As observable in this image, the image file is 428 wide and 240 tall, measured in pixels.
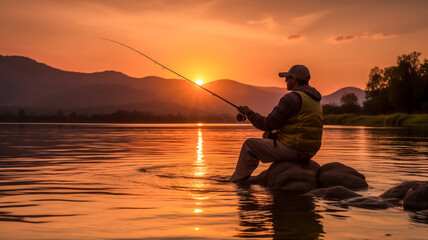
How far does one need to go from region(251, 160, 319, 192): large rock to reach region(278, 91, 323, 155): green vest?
38 centimetres

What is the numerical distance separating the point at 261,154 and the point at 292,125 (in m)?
0.82

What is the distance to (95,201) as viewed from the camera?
7816 millimetres

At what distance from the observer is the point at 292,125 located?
9.62m

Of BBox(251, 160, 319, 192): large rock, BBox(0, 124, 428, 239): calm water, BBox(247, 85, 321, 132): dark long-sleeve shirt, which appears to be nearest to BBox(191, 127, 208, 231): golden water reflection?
BBox(0, 124, 428, 239): calm water

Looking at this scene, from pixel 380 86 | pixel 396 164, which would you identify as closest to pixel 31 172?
pixel 396 164

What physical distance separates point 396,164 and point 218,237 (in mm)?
9988

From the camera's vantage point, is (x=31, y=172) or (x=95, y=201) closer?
(x=95, y=201)

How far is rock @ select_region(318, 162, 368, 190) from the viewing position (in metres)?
9.65

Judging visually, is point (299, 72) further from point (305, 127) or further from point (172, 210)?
point (172, 210)

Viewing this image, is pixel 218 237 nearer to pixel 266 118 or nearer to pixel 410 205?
pixel 410 205

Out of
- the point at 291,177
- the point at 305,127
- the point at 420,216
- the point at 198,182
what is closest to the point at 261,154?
the point at 291,177

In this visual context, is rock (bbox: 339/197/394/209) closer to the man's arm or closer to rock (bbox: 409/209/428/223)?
rock (bbox: 409/209/428/223)

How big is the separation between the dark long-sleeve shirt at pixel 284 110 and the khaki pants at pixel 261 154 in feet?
1.09

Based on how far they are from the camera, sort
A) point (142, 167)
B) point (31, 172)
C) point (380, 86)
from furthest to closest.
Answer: point (380, 86) < point (142, 167) < point (31, 172)
